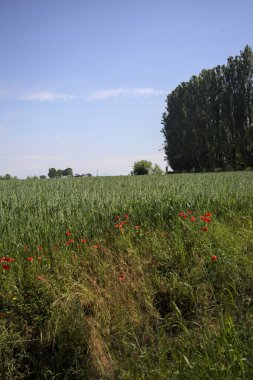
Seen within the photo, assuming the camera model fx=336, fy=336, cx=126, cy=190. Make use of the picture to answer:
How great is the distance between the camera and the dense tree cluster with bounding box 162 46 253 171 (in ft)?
127

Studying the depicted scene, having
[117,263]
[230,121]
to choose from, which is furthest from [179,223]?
[230,121]

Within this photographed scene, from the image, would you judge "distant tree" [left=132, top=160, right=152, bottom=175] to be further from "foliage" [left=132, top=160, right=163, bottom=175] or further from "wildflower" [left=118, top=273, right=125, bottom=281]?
"wildflower" [left=118, top=273, right=125, bottom=281]

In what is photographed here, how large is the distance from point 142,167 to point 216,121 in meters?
11.0

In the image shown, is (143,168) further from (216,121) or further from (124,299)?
(124,299)

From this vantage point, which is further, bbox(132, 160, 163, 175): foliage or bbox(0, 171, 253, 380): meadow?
bbox(132, 160, 163, 175): foliage

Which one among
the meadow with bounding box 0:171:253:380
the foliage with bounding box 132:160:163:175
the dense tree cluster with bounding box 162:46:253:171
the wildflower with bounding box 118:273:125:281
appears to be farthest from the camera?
the foliage with bounding box 132:160:163:175

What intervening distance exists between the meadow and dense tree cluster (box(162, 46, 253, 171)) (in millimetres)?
34387

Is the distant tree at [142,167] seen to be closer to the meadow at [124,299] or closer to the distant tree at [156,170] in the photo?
the distant tree at [156,170]

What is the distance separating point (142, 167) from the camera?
44.6 m

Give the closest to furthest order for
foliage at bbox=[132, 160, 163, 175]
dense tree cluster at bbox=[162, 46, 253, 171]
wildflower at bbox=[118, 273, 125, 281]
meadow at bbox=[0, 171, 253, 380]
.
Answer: meadow at bbox=[0, 171, 253, 380] → wildflower at bbox=[118, 273, 125, 281] → dense tree cluster at bbox=[162, 46, 253, 171] → foliage at bbox=[132, 160, 163, 175]

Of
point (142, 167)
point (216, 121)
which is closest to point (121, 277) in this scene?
point (216, 121)

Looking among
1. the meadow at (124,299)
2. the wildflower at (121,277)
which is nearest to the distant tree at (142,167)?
the meadow at (124,299)

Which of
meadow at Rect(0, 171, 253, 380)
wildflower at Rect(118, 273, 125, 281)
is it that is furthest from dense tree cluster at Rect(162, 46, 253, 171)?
wildflower at Rect(118, 273, 125, 281)

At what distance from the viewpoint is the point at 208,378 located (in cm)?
246
